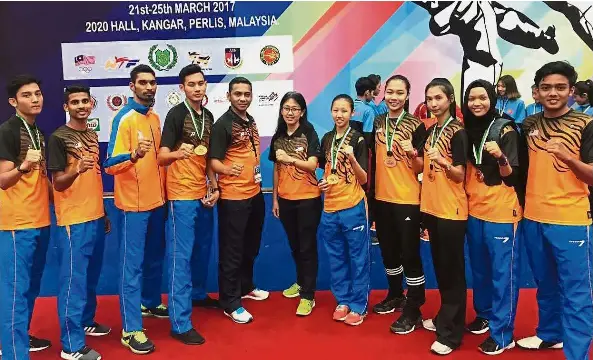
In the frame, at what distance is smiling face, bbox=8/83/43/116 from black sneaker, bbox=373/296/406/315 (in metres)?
2.66

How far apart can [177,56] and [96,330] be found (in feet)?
8.00

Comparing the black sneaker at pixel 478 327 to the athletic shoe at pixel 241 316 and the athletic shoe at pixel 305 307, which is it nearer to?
the athletic shoe at pixel 305 307

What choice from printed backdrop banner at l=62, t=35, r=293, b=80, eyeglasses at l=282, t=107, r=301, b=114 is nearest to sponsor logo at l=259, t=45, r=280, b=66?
printed backdrop banner at l=62, t=35, r=293, b=80

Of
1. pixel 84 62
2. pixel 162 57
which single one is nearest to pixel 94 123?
pixel 84 62

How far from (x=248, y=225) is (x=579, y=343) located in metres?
2.25

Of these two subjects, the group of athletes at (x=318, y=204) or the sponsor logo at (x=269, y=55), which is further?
the sponsor logo at (x=269, y=55)

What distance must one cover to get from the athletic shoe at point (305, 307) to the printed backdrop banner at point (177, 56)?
2.10 metres

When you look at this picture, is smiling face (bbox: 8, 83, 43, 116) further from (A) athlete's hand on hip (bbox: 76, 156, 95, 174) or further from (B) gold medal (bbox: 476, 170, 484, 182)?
(B) gold medal (bbox: 476, 170, 484, 182)

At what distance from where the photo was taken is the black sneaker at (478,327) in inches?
127

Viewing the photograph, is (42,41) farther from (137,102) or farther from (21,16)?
(137,102)

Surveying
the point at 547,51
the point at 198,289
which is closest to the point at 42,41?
the point at 198,289

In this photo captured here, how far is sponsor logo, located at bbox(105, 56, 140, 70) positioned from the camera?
174 inches

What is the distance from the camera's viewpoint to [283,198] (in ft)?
11.8

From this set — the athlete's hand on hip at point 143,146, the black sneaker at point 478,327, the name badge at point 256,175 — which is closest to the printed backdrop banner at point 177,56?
the name badge at point 256,175
